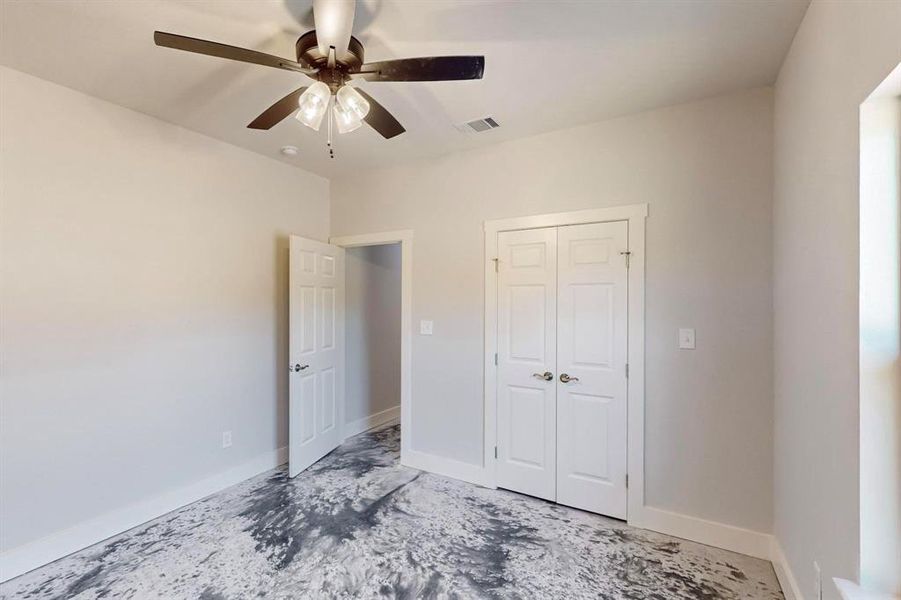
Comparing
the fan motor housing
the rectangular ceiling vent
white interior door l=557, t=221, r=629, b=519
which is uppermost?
the rectangular ceiling vent

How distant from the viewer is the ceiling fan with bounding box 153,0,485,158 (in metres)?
1.42

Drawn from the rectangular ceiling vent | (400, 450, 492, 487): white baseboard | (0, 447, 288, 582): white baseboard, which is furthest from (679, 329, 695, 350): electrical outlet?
(0, 447, 288, 582): white baseboard

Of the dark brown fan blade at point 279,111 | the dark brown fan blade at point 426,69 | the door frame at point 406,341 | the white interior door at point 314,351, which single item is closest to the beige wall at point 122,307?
the white interior door at point 314,351

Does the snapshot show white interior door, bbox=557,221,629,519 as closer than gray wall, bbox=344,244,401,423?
Yes

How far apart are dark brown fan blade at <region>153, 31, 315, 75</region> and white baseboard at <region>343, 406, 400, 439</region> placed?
11.2 ft

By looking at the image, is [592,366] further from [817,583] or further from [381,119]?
[381,119]

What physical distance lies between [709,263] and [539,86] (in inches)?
57.3

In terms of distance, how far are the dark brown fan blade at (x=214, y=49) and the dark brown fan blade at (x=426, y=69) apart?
12.4 inches

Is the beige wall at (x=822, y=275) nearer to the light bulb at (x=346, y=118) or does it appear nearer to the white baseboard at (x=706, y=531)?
the white baseboard at (x=706, y=531)

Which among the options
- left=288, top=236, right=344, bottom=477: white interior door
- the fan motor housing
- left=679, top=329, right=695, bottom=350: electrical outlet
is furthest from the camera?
left=288, top=236, right=344, bottom=477: white interior door

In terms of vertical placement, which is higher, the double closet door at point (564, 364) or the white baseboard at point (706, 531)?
the double closet door at point (564, 364)

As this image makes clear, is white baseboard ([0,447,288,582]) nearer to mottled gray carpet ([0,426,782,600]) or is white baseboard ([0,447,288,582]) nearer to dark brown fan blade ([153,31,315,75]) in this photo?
mottled gray carpet ([0,426,782,600])

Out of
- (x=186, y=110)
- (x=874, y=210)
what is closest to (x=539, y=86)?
(x=874, y=210)

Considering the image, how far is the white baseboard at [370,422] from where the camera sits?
13.6ft
